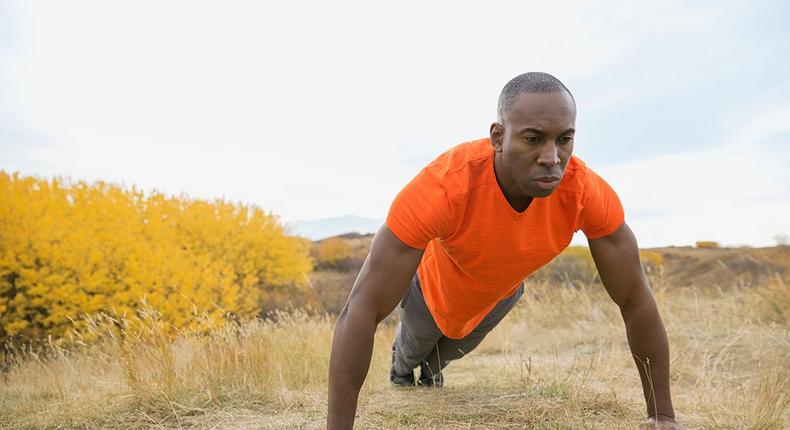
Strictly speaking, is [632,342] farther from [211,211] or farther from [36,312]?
[211,211]

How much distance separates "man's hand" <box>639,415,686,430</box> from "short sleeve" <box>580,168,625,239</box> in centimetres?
111

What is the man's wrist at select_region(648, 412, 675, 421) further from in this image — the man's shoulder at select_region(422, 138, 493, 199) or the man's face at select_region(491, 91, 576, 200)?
the man's shoulder at select_region(422, 138, 493, 199)

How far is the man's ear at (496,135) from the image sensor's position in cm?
312

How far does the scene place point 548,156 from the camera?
294cm

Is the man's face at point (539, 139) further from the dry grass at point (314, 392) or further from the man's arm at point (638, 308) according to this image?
the dry grass at point (314, 392)

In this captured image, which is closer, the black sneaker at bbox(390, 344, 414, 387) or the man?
the man

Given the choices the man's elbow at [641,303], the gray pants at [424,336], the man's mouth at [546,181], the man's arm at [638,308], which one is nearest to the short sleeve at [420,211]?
the man's mouth at [546,181]

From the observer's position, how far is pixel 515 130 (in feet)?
9.82

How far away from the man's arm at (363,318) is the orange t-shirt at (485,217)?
0.29 ft

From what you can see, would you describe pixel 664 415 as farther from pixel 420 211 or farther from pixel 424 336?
pixel 420 211

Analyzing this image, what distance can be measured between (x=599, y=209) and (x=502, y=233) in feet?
1.72

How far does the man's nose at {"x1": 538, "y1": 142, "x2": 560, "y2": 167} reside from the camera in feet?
9.65

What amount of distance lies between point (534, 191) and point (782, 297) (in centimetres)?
711

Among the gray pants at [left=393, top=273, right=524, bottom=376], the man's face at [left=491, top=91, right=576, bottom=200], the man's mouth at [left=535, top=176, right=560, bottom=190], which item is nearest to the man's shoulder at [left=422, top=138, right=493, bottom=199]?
the man's face at [left=491, top=91, right=576, bottom=200]
